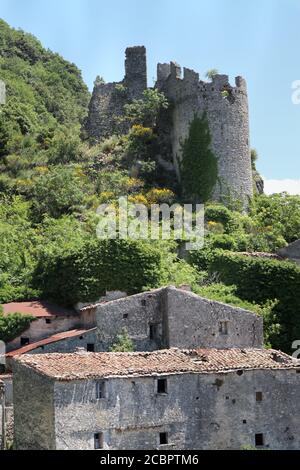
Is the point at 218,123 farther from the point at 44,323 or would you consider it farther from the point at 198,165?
the point at 44,323

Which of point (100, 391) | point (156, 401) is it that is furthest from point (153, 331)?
point (100, 391)

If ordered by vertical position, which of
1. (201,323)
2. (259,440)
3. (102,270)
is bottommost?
(259,440)

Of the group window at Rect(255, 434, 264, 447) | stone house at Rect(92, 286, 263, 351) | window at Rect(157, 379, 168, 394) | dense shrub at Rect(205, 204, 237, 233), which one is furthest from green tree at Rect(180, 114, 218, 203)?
window at Rect(157, 379, 168, 394)

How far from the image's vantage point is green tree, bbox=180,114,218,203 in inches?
2488

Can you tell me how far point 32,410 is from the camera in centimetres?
3688

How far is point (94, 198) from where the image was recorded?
61.0 m

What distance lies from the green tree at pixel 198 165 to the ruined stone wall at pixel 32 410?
86.6 ft

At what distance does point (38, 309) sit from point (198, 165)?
20.2m

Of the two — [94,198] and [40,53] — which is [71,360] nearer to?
[94,198]

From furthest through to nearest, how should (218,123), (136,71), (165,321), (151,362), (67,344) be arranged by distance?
(136,71)
(218,123)
(165,321)
(67,344)
(151,362)

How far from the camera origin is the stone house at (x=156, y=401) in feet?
118

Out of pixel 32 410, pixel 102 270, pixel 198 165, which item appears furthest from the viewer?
pixel 198 165
